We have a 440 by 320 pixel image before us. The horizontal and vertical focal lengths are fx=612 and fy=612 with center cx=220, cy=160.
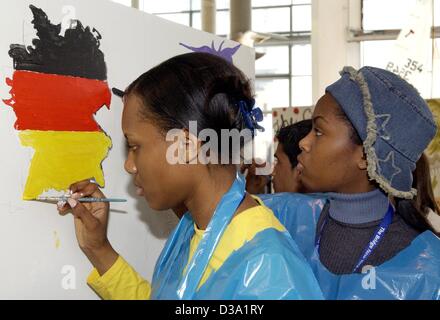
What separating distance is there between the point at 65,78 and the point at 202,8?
217 inches

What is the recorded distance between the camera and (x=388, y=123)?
1388 mm

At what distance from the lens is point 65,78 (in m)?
1.34

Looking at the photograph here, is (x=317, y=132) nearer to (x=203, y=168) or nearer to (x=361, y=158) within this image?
(x=361, y=158)

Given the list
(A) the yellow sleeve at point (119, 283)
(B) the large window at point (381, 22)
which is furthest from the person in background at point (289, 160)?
(B) the large window at point (381, 22)

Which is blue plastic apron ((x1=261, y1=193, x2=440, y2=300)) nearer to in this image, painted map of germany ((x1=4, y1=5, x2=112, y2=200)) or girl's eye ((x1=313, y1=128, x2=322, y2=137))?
girl's eye ((x1=313, y1=128, x2=322, y2=137))

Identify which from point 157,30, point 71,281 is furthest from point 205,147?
point 157,30

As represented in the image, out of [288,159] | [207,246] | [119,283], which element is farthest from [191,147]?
[288,159]

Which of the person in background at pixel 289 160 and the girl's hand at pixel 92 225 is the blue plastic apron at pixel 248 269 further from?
the person in background at pixel 289 160

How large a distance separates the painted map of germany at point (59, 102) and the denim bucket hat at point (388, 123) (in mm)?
580

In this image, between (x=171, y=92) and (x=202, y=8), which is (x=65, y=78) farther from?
(x=202, y=8)

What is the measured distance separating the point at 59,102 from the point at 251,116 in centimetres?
43

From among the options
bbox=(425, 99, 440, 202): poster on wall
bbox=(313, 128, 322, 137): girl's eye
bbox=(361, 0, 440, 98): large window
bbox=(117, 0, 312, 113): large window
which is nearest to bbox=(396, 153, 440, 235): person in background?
bbox=(313, 128, 322, 137): girl's eye

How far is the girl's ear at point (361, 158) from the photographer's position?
4.74ft

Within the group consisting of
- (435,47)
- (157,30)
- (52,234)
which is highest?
(435,47)
